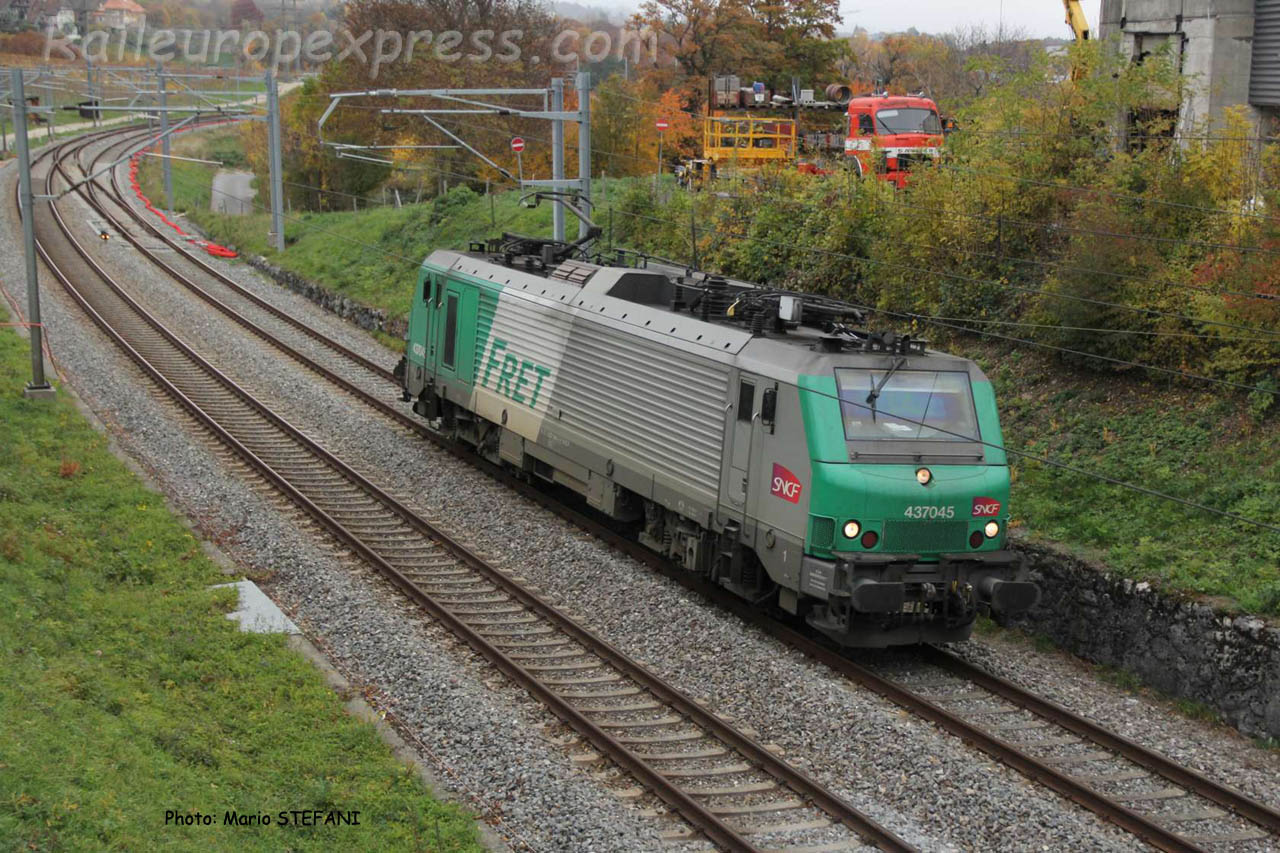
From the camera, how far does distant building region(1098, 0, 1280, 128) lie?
21859 mm

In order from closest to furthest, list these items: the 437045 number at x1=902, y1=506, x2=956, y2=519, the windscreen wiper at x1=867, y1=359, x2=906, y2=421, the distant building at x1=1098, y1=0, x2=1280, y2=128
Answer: the 437045 number at x1=902, y1=506, x2=956, y2=519
the windscreen wiper at x1=867, y1=359, x2=906, y2=421
the distant building at x1=1098, y1=0, x2=1280, y2=128

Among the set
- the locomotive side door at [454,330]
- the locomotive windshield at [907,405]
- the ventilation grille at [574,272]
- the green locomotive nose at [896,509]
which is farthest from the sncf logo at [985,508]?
the locomotive side door at [454,330]

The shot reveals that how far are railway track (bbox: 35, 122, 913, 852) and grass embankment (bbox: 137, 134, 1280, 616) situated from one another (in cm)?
536

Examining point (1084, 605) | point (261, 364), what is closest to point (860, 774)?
point (1084, 605)

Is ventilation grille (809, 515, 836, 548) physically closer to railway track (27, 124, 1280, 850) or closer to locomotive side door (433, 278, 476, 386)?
railway track (27, 124, 1280, 850)

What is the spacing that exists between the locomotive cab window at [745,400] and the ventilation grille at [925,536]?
1989mm

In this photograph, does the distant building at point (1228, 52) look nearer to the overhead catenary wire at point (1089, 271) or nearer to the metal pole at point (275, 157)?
the overhead catenary wire at point (1089, 271)

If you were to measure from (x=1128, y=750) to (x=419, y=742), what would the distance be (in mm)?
6096

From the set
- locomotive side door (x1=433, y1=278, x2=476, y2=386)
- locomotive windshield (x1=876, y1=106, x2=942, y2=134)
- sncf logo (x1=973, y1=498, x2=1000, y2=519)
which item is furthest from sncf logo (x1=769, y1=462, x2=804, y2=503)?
locomotive windshield (x1=876, y1=106, x2=942, y2=134)

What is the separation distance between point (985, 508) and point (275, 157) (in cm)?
3215

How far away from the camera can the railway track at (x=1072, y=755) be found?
9.96m

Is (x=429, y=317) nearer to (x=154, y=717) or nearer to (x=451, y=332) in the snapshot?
(x=451, y=332)

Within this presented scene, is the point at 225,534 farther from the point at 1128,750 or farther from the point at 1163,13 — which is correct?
the point at 1163,13

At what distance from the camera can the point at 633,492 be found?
16312 mm
